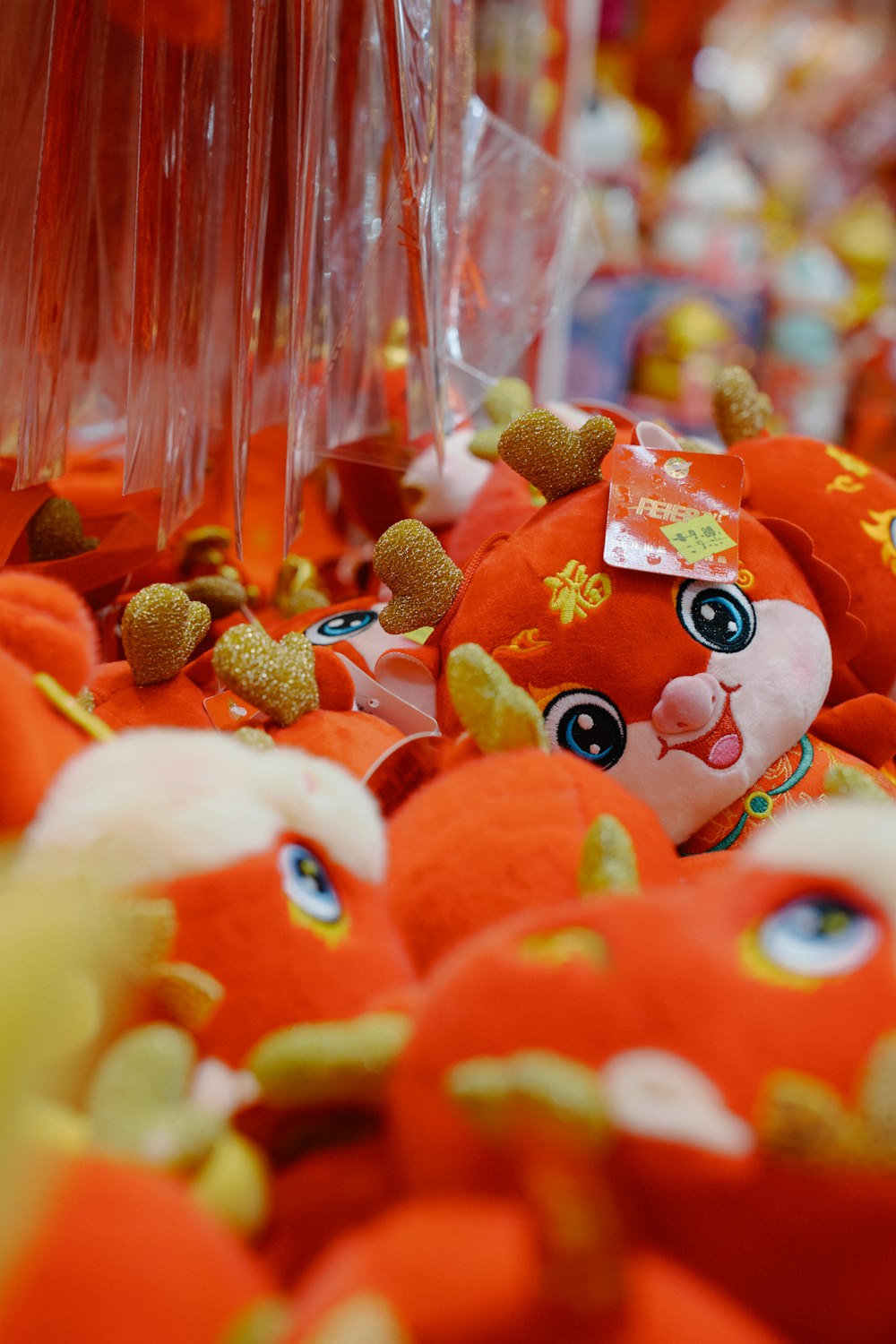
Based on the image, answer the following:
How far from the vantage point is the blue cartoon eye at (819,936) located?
337 mm

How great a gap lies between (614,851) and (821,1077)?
0.43 feet

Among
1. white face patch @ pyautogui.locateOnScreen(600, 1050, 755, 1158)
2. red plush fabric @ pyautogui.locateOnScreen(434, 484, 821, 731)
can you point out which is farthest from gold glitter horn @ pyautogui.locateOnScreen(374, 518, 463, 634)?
white face patch @ pyautogui.locateOnScreen(600, 1050, 755, 1158)

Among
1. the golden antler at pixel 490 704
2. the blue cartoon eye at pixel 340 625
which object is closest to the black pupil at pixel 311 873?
the golden antler at pixel 490 704

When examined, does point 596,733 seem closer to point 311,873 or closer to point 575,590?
point 575,590

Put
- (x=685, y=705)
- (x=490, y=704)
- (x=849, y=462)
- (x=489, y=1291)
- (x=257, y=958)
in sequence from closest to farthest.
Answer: (x=489, y=1291) → (x=257, y=958) → (x=490, y=704) → (x=685, y=705) → (x=849, y=462)

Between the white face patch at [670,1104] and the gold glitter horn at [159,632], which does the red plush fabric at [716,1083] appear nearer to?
the white face patch at [670,1104]

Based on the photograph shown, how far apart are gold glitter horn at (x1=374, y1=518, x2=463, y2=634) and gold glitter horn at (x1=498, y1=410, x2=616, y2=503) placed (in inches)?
2.7

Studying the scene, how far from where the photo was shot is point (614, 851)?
1.41 feet

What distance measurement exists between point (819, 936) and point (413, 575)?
35cm

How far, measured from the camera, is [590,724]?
2.07 ft

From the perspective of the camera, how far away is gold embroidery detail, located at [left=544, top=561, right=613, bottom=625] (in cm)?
63

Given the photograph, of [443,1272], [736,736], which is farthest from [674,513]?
[443,1272]

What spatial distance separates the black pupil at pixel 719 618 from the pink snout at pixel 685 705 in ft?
0.09

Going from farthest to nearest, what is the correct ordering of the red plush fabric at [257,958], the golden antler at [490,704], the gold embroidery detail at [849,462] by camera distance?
the gold embroidery detail at [849,462] < the golden antler at [490,704] < the red plush fabric at [257,958]
